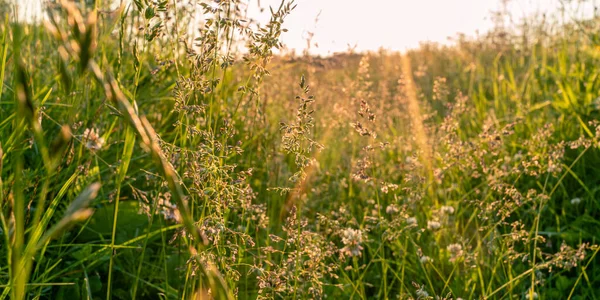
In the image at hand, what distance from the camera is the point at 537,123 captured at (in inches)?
133

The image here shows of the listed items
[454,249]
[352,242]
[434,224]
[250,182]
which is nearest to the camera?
[352,242]

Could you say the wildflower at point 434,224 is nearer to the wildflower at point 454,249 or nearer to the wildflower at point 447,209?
the wildflower at point 447,209

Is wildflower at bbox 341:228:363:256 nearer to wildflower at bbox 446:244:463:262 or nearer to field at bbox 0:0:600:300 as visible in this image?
field at bbox 0:0:600:300

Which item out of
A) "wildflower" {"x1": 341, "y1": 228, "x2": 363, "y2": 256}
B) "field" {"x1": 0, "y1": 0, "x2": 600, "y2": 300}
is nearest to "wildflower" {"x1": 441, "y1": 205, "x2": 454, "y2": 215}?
"field" {"x1": 0, "y1": 0, "x2": 600, "y2": 300}

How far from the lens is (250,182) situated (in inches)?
109

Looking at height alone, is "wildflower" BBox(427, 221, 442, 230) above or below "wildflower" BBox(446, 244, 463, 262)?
above

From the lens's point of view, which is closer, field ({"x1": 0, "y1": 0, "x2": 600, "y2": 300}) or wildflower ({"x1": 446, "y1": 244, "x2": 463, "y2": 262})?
field ({"x1": 0, "y1": 0, "x2": 600, "y2": 300})

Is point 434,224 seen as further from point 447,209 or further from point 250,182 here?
point 250,182

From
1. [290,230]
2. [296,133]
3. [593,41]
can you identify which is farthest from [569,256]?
[593,41]

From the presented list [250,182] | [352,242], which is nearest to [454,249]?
[352,242]

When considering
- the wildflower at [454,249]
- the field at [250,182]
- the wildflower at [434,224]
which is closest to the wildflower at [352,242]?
the field at [250,182]

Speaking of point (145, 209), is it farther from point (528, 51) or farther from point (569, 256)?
point (528, 51)

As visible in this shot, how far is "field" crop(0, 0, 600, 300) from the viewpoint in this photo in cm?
123

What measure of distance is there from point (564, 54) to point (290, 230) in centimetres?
350
